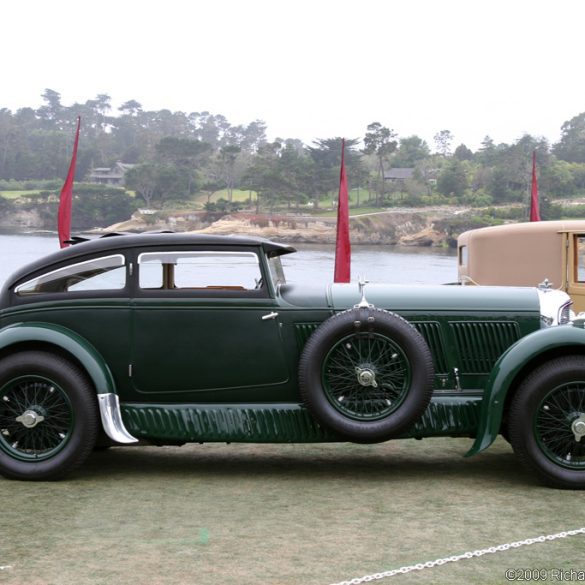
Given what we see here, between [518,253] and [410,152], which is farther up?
[410,152]

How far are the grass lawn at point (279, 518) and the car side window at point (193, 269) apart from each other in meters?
1.18

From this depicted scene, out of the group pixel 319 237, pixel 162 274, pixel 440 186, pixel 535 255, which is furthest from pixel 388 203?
pixel 162 274

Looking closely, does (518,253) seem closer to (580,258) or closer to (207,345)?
(580,258)

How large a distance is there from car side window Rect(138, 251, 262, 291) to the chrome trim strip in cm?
74

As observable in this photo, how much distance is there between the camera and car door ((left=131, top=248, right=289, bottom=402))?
19.2 ft

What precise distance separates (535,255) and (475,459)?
5550 mm

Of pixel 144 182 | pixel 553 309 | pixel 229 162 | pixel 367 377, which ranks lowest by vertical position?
pixel 367 377

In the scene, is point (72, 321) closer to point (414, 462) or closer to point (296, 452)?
point (296, 452)

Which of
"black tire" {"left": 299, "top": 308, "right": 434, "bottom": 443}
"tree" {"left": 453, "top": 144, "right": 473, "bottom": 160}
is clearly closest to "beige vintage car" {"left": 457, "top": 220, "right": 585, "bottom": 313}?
"black tire" {"left": 299, "top": 308, "right": 434, "bottom": 443}

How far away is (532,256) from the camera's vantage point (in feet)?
37.6

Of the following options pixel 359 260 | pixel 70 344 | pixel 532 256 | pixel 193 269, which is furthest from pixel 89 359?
pixel 359 260

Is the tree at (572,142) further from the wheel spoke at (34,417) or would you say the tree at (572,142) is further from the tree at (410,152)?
the wheel spoke at (34,417)

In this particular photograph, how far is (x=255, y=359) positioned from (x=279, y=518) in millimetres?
1274

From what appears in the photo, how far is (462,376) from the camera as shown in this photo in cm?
595
